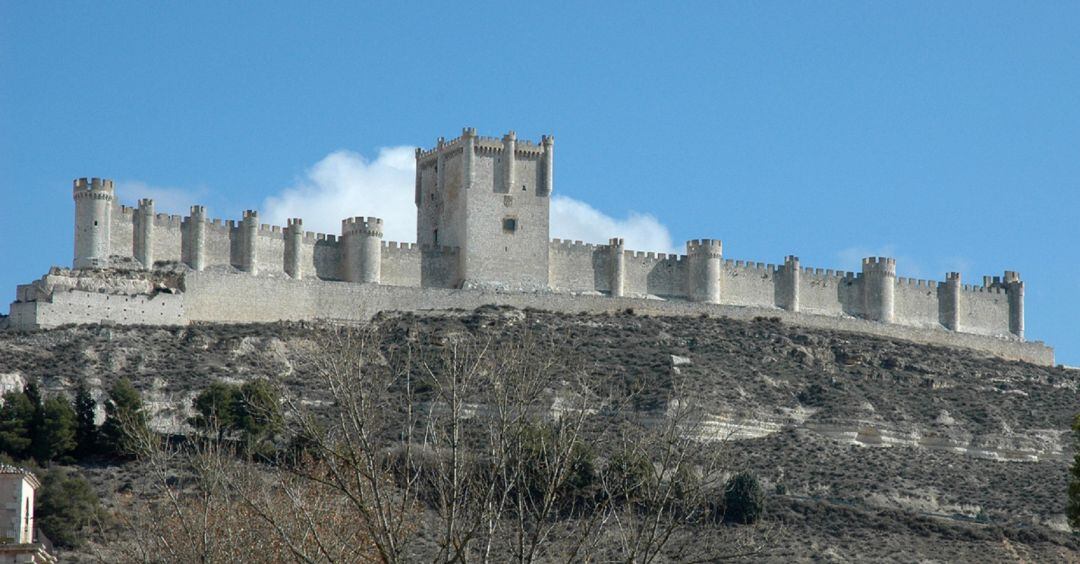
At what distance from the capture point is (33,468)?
4703cm

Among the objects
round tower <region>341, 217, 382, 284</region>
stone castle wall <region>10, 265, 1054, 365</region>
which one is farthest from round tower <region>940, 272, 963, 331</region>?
round tower <region>341, 217, 382, 284</region>

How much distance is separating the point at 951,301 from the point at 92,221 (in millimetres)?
31366

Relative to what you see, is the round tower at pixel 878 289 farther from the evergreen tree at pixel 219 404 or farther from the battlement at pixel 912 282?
the evergreen tree at pixel 219 404

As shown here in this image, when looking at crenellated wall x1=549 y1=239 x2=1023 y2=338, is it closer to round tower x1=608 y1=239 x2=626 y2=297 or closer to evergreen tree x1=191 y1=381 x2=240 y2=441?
round tower x1=608 y1=239 x2=626 y2=297

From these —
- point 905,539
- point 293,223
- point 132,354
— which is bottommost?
point 905,539

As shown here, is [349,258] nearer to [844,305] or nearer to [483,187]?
[483,187]

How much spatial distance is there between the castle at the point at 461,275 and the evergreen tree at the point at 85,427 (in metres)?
7.13

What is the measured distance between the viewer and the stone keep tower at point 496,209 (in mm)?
66625

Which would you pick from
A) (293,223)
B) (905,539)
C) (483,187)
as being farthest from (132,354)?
(905,539)

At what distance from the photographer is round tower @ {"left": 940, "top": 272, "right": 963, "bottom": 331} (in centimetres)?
7481

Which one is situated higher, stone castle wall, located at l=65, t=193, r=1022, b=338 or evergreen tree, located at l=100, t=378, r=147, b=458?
stone castle wall, located at l=65, t=193, r=1022, b=338

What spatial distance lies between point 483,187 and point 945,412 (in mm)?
16060

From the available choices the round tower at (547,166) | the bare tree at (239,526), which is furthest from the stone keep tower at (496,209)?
the bare tree at (239,526)

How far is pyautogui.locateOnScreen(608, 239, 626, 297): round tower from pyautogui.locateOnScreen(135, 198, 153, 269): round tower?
51.8ft
